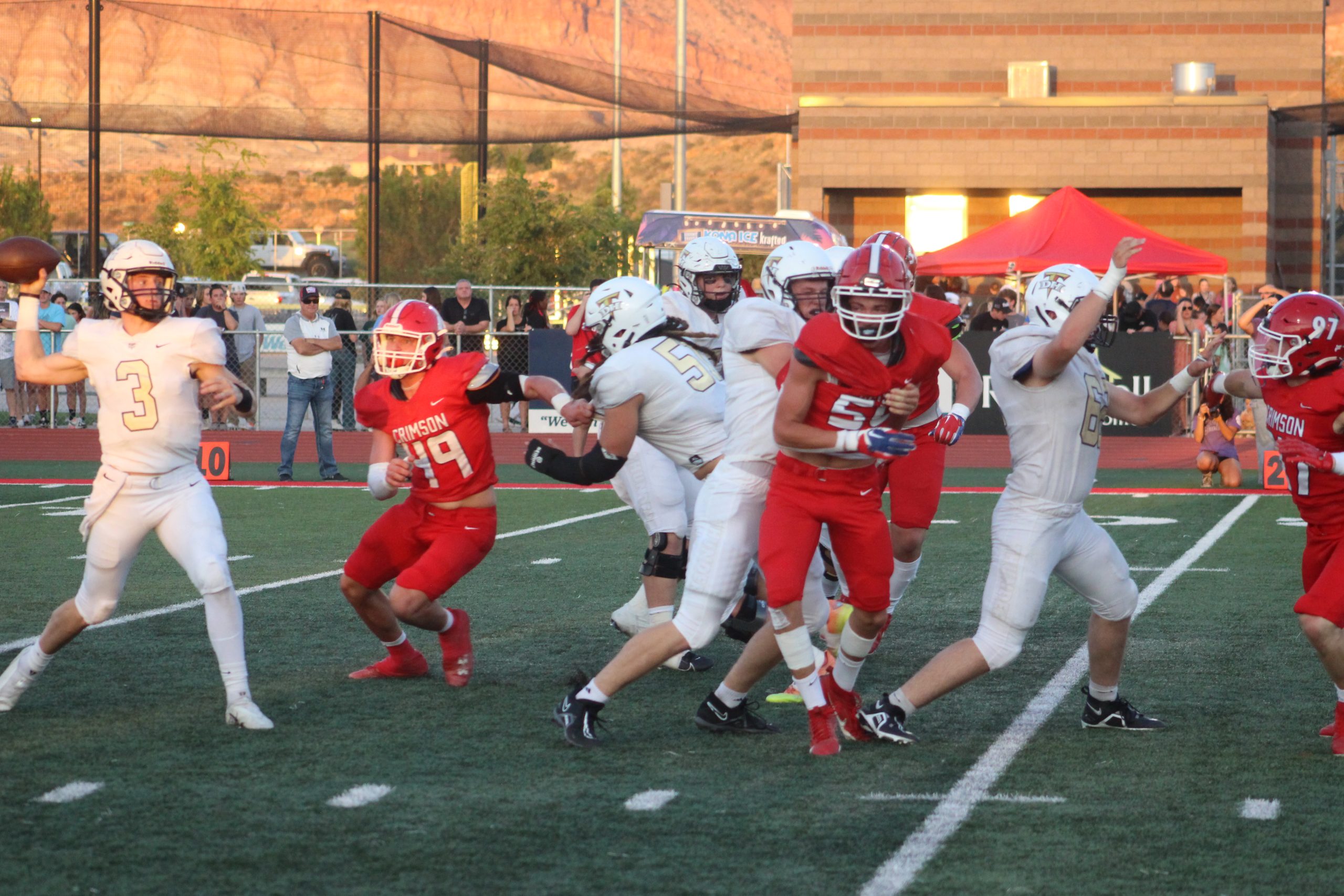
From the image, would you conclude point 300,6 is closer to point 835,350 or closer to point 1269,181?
point 1269,181

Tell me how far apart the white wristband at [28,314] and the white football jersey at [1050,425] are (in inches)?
138

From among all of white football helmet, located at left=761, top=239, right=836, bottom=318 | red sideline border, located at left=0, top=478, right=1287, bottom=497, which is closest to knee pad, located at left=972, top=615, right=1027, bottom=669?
white football helmet, located at left=761, top=239, right=836, bottom=318

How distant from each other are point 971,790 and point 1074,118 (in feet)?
95.0

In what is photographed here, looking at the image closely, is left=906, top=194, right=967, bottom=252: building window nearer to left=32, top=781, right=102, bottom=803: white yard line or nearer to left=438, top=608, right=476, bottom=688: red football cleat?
left=438, top=608, right=476, bottom=688: red football cleat

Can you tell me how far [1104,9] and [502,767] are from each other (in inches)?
1265

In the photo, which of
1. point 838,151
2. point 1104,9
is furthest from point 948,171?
point 1104,9

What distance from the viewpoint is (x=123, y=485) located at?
610cm

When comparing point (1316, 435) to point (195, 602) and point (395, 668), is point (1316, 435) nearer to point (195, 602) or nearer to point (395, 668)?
point (395, 668)

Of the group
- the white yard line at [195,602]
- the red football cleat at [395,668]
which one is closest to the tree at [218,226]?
the white yard line at [195,602]

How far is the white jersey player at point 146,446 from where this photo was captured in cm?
608

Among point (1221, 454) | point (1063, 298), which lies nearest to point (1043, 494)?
point (1063, 298)

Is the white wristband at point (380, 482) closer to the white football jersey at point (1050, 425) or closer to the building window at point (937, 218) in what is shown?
the white football jersey at point (1050, 425)

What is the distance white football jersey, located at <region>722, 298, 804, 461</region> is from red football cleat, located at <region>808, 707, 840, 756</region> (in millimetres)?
905

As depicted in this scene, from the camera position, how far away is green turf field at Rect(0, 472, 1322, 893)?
4.45m
